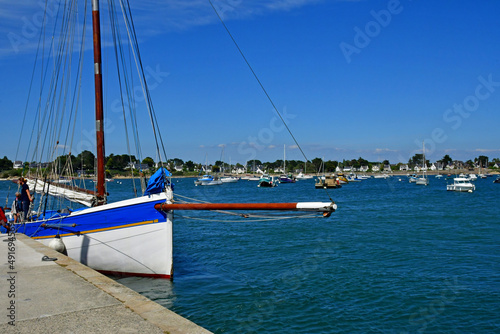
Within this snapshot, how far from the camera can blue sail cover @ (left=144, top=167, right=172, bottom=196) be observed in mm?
12766

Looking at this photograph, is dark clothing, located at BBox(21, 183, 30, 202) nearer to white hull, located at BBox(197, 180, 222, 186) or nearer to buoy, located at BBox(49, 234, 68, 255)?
buoy, located at BBox(49, 234, 68, 255)

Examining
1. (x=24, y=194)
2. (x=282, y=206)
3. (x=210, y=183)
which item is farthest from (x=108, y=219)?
(x=210, y=183)

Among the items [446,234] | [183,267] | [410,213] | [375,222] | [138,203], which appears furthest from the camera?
[410,213]

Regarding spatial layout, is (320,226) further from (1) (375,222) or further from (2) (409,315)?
(2) (409,315)

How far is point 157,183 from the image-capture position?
1285 centimetres

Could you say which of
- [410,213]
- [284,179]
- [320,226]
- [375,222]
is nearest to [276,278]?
[320,226]

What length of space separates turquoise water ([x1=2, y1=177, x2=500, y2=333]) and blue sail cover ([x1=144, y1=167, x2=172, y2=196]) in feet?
4.14

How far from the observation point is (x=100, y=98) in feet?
50.6

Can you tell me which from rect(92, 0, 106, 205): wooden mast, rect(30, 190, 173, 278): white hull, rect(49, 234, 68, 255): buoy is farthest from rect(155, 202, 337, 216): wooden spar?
rect(92, 0, 106, 205): wooden mast

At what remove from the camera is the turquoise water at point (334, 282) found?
10875 mm

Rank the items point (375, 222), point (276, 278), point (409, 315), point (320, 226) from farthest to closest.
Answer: point (375, 222)
point (320, 226)
point (276, 278)
point (409, 315)

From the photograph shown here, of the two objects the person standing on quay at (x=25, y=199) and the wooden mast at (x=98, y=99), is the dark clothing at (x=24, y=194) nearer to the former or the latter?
the person standing on quay at (x=25, y=199)

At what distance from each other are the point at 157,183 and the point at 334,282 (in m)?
6.52

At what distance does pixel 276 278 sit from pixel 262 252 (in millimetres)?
5098
